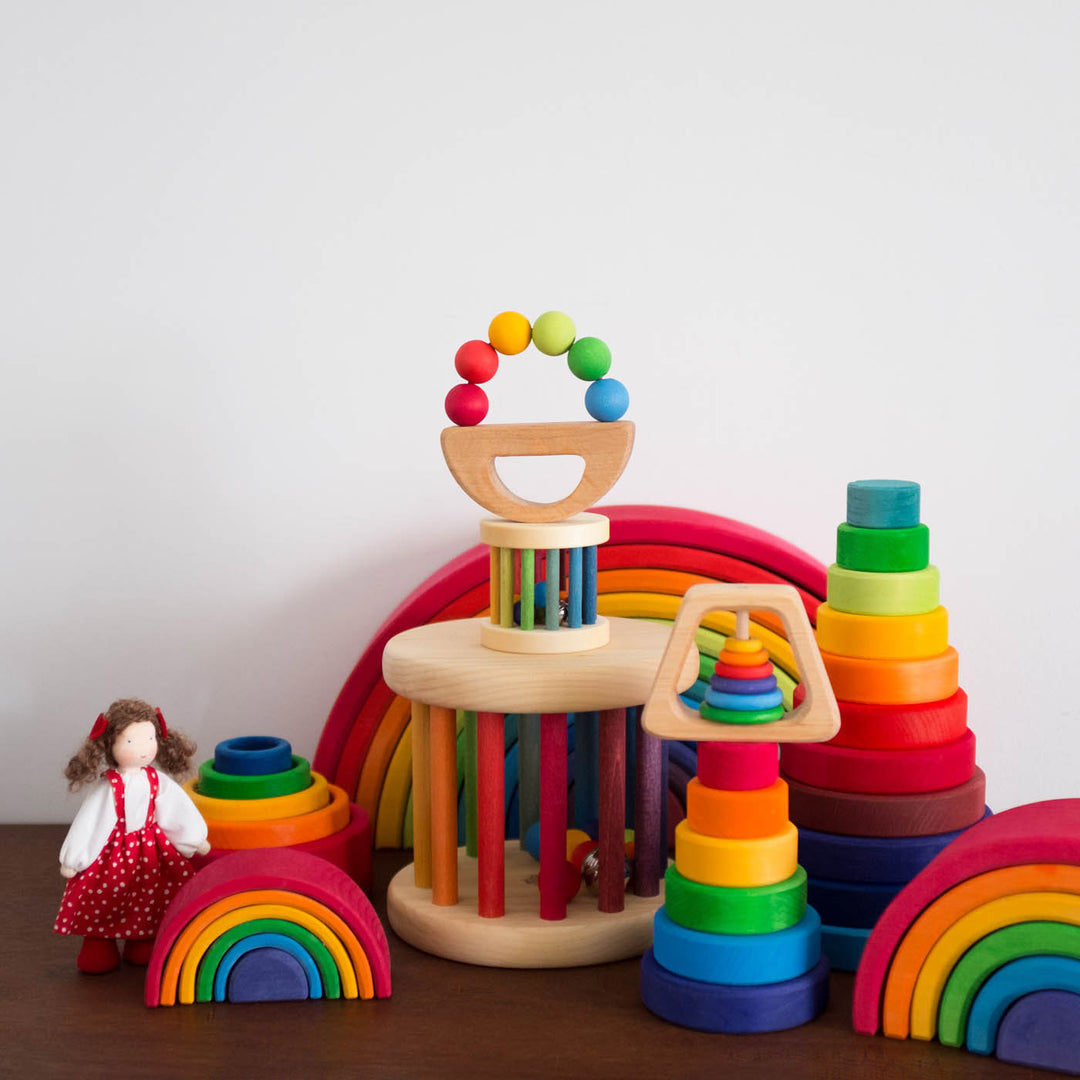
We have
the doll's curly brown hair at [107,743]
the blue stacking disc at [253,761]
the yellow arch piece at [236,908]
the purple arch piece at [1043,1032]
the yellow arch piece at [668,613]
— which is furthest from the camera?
the yellow arch piece at [668,613]

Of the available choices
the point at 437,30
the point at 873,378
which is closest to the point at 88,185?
the point at 437,30

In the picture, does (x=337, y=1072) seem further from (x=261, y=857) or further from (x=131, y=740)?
(x=131, y=740)

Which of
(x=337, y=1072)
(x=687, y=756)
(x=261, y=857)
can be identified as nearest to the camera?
(x=337, y=1072)

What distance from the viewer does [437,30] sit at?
1430mm

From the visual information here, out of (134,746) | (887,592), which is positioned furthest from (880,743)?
(134,746)

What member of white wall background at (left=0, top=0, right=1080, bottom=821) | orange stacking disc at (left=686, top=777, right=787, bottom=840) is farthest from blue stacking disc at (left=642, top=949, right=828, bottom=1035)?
white wall background at (left=0, top=0, right=1080, bottom=821)

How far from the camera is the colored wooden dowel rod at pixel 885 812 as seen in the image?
42.7 inches

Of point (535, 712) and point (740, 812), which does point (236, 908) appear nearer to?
point (535, 712)

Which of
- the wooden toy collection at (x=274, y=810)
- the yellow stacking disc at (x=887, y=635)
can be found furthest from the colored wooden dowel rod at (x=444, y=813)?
the yellow stacking disc at (x=887, y=635)

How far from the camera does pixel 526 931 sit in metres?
1.10

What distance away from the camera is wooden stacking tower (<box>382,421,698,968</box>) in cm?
110

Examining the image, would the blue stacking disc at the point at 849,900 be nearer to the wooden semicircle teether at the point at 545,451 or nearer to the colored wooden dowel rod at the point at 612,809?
the colored wooden dowel rod at the point at 612,809

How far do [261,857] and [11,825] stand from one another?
22.3 inches

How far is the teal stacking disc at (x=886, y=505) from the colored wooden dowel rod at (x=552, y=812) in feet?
0.96
